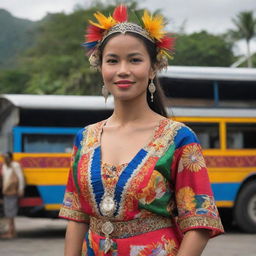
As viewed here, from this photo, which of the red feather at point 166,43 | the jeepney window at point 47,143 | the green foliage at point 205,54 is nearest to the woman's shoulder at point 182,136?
the red feather at point 166,43

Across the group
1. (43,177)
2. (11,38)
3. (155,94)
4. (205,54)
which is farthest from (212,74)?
(11,38)

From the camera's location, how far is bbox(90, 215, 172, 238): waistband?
2.42 m

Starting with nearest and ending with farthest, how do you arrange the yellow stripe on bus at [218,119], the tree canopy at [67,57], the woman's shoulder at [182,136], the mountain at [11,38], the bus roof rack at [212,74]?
the woman's shoulder at [182,136]
the yellow stripe on bus at [218,119]
the bus roof rack at [212,74]
the tree canopy at [67,57]
the mountain at [11,38]

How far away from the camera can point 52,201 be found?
11.3 meters

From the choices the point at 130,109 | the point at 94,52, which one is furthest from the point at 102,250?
the point at 94,52

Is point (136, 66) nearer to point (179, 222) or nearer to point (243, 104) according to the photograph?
point (179, 222)

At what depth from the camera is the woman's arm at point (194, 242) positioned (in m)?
2.37

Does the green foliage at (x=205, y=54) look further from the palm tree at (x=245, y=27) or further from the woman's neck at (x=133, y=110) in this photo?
the woman's neck at (x=133, y=110)

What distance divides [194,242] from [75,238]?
479 mm

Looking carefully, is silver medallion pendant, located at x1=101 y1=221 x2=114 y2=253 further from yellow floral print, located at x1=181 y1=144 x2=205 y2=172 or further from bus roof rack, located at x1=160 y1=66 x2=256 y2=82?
bus roof rack, located at x1=160 y1=66 x2=256 y2=82

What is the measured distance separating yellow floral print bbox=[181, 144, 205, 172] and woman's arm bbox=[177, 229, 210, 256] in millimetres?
214

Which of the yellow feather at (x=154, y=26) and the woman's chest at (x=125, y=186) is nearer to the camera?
the woman's chest at (x=125, y=186)

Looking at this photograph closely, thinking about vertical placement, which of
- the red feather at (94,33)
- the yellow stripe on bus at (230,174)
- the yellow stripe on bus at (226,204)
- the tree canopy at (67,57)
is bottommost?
the yellow stripe on bus at (226,204)

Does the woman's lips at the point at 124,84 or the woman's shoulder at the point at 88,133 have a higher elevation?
the woman's lips at the point at 124,84
